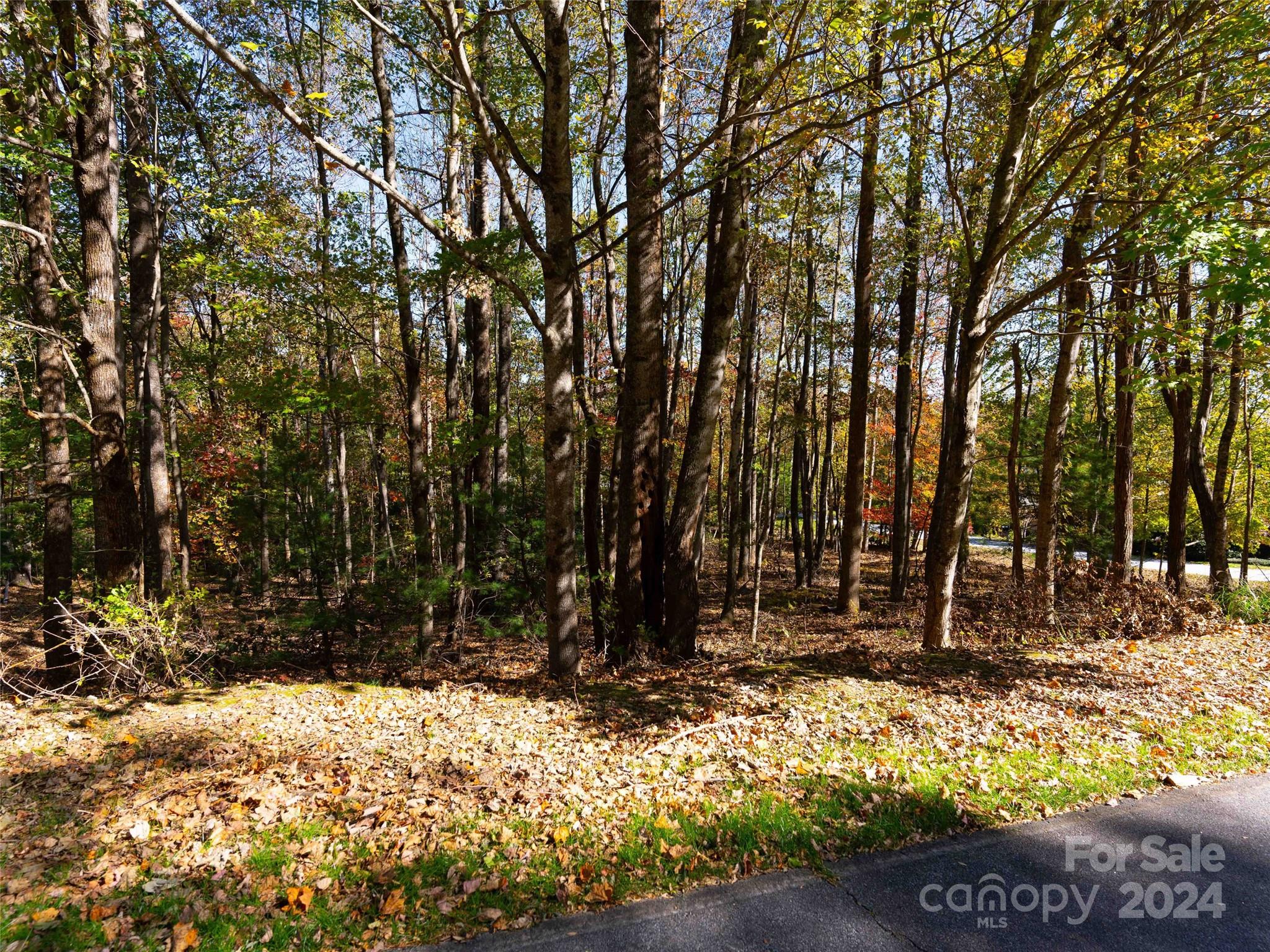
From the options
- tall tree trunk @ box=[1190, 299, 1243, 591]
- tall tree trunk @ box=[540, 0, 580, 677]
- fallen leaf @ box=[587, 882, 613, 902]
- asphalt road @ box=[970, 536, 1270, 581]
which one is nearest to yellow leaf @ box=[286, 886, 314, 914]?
fallen leaf @ box=[587, 882, 613, 902]

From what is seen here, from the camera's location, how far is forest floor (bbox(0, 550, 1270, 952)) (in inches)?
117

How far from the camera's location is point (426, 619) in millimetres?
8914

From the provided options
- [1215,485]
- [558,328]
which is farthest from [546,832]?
[1215,485]

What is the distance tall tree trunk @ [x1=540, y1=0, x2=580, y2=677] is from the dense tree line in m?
0.04

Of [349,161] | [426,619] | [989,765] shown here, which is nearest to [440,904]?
[989,765]

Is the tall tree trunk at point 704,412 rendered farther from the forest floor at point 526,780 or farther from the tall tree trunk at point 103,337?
the tall tree trunk at point 103,337

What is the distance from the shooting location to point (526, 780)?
4031 mm

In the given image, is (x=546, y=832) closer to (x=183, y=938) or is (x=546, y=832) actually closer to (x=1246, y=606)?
(x=183, y=938)

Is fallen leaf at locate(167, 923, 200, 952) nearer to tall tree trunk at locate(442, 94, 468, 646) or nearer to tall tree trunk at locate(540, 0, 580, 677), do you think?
tall tree trunk at locate(540, 0, 580, 677)

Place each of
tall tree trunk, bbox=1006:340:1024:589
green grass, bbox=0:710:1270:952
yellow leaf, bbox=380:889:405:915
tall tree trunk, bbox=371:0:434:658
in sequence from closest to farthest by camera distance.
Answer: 1. green grass, bbox=0:710:1270:952
2. yellow leaf, bbox=380:889:405:915
3. tall tree trunk, bbox=371:0:434:658
4. tall tree trunk, bbox=1006:340:1024:589

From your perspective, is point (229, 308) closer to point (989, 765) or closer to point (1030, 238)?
point (989, 765)

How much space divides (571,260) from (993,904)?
522 centimetres

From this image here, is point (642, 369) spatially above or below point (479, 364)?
below

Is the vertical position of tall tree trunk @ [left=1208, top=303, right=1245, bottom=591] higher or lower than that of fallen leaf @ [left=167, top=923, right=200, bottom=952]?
higher
